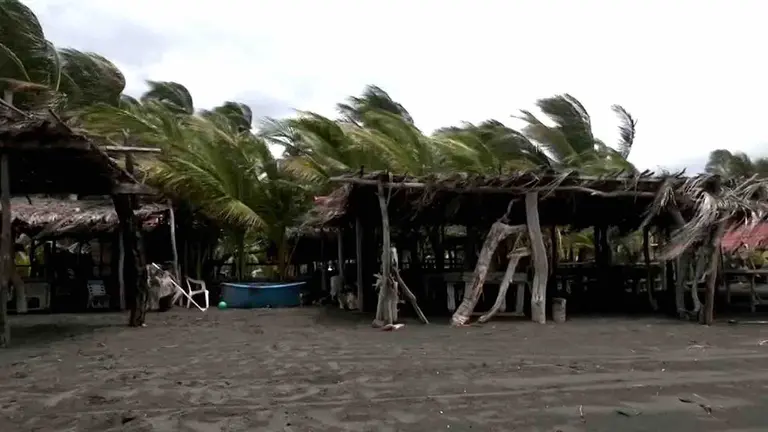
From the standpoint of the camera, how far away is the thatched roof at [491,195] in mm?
11031

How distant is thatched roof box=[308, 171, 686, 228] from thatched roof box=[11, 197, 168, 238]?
437 centimetres

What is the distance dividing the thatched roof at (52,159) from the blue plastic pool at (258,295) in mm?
5558

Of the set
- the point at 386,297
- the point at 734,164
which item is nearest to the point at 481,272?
the point at 386,297

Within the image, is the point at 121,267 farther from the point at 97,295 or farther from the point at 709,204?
the point at 709,204

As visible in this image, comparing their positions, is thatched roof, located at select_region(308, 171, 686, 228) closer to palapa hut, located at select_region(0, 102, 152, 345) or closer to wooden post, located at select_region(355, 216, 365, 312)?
wooden post, located at select_region(355, 216, 365, 312)

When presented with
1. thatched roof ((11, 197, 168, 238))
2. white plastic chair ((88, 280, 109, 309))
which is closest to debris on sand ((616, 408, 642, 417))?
thatched roof ((11, 197, 168, 238))

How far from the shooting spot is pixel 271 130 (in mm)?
20031

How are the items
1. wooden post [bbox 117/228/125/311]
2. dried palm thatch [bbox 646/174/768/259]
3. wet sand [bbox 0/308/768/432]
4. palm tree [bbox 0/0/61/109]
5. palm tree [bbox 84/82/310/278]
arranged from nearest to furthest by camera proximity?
wet sand [bbox 0/308/768/432] < dried palm thatch [bbox 646/174/768/259] < wooden post [bbox 117/228/125/311] < palm tree [bbox 0/0/61/109] < palm tree [bbox 84/82/310/278]

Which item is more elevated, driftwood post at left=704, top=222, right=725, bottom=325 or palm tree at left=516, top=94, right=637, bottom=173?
palm tree at left=516, top=94, right=637, bottom=173

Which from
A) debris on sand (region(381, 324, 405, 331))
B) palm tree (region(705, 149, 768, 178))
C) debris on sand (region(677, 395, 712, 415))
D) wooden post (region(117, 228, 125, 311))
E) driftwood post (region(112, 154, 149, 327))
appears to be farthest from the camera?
palm tree (region(705, 149, 768, 178))

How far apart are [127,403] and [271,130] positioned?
50.2 ft

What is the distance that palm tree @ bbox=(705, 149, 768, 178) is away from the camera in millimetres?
23297

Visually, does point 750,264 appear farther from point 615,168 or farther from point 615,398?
point 615,398

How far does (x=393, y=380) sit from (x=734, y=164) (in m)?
22.2
